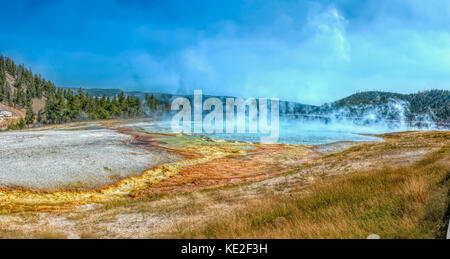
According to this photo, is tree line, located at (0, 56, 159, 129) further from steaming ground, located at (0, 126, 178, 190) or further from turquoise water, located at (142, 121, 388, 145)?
steaming ground, located at (0, 126, 178, 190)

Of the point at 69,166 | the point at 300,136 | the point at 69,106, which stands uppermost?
the point at 69,106

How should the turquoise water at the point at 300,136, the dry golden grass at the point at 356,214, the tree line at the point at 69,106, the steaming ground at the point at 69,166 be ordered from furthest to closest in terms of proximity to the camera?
the tree line at the point at 69,106 < the turquoise water at the point at 300,136 < the steaming ground at the point at 69,166 < the dry golden grass at the point at 356,214

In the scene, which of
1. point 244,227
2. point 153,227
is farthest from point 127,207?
point 244,227

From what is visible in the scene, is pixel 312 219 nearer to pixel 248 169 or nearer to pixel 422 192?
pixel 422 192

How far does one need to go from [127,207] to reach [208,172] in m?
15.4

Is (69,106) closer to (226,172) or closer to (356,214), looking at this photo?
(226,172)

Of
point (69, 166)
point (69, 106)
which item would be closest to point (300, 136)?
point (69, 166)

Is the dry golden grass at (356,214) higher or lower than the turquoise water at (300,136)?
higher

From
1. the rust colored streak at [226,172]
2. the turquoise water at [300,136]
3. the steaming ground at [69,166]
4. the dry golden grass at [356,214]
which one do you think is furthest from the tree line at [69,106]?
the dry golden grass at [356,214]

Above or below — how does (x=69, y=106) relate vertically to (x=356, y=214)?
above

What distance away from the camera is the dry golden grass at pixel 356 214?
687 centimetres

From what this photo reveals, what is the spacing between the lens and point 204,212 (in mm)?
13633

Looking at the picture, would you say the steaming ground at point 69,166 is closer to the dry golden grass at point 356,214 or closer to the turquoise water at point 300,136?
the dry golden grass at point 356,214

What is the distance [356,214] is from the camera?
8539mm
